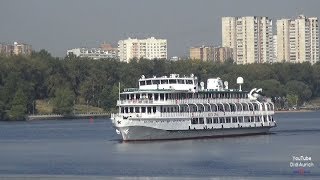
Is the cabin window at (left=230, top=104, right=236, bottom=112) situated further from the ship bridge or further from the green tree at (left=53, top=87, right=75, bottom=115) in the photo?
the green tree at (left=53, top=87, right=75, bottom=115)

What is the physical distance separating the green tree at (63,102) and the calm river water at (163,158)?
58932 mm

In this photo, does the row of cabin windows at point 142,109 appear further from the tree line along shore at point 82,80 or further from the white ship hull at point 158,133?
the tree line along shore at point 82,80

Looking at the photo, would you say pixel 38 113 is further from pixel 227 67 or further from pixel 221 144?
pixel 221 144

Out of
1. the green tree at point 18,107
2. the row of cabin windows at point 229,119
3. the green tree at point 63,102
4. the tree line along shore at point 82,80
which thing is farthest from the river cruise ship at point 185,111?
the green tree at point 63,102

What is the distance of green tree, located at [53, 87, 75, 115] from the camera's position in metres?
145

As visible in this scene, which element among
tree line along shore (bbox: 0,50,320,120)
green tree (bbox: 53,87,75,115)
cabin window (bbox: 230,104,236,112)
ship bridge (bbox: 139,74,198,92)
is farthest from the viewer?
tree line along shore (bbox: 0,50,320,120)

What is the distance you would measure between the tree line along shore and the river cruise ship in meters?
62.4

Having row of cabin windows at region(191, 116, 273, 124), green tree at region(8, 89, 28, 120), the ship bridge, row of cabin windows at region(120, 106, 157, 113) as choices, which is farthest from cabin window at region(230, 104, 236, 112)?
green tree at region(8, 89, 28, 120)

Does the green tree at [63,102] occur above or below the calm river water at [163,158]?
above

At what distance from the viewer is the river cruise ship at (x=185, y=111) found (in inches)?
2847

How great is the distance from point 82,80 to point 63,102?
18.9m

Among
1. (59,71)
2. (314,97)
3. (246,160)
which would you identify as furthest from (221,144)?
(314,97)

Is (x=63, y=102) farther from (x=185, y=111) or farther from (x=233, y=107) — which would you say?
(x=185, y=111)

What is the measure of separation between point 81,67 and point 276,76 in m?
42.1
